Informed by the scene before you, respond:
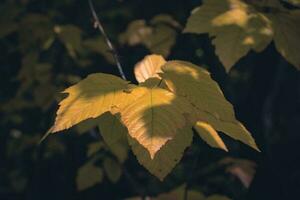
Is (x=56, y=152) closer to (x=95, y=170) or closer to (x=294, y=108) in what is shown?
(x=95, y=170)

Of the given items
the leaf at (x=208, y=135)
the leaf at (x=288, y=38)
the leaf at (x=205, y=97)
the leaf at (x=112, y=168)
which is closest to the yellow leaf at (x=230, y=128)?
the leaf at (x=205, y=97)

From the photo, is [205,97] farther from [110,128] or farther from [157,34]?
[157,34]

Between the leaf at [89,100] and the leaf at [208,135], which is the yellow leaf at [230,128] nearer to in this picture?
the leaf at [89,100]

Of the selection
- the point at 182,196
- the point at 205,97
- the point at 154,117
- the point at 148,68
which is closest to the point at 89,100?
the point at 154,117

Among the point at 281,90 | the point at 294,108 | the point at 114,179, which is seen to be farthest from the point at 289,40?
the point at 294,108

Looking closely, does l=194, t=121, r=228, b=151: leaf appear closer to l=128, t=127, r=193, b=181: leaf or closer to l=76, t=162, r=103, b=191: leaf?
l=128, t=127, r=193, b=181: leaf

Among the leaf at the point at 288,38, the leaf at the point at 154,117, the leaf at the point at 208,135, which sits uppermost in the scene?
the leaf at the point at 154,117

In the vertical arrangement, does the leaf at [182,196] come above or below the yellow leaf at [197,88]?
below
